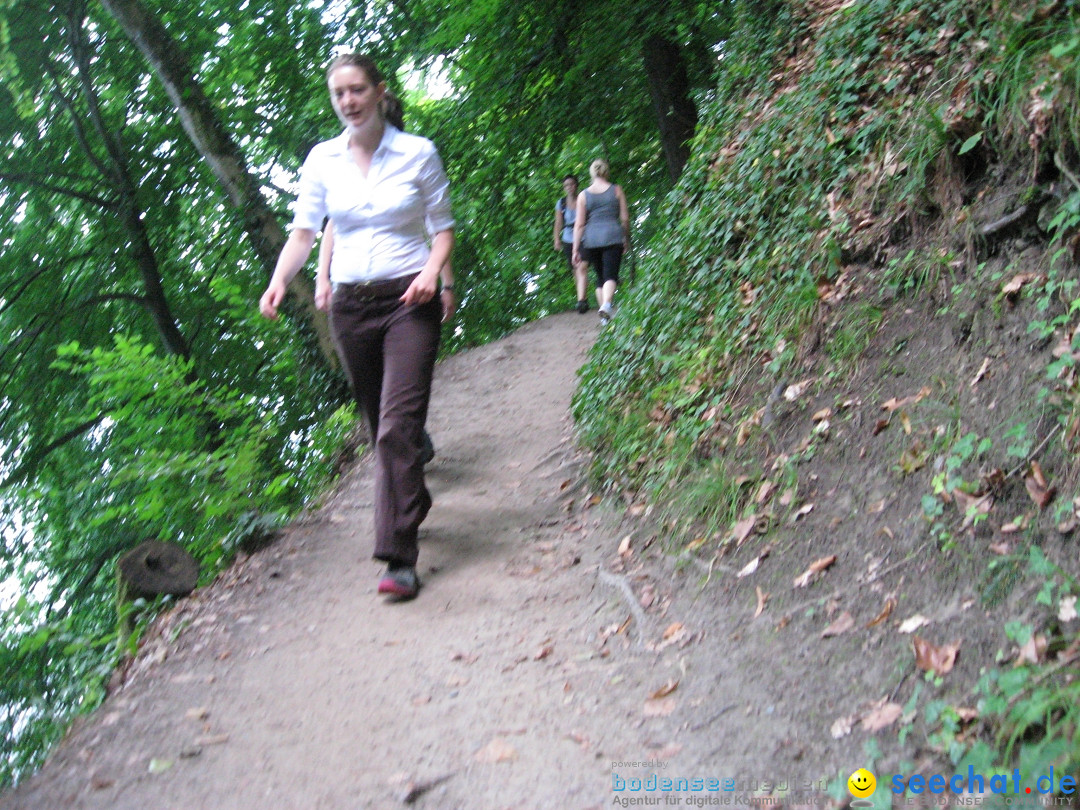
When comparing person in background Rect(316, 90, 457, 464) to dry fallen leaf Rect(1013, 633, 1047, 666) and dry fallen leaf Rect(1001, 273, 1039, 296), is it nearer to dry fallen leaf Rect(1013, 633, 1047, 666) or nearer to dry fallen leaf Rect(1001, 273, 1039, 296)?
dry fallen leaf Rect(1001, 273, 1039, 296)

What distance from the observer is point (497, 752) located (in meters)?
3.42

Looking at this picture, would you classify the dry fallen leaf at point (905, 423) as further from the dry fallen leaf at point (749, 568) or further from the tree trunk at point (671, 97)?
the tree trunk at point (671, 97)

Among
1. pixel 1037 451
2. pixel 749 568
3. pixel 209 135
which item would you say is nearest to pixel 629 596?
pixel 749 568

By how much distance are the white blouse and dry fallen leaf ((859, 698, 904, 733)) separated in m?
3.22

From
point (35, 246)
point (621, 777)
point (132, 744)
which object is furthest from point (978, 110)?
point (35, 246)

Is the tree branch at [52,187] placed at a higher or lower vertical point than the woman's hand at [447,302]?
higher

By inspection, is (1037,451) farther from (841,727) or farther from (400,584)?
(400,584)

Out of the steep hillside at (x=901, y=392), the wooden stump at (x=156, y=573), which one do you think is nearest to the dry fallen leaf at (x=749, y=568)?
the steep hillside at (x=901, y=392)

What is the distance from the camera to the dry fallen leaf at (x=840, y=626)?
10.6 ft

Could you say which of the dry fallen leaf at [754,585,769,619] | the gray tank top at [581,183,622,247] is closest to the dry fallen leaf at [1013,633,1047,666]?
the dry fallen leaf at [754,585,769,619]

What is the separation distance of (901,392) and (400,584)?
2593 millimetres

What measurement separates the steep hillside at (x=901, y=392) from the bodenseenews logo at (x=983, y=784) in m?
0.04

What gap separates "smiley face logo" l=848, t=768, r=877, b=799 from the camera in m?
2.56

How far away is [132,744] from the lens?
4.00m
